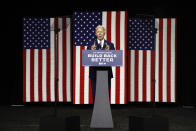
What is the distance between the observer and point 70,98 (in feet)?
20.3

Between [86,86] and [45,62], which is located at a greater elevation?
[45,62]

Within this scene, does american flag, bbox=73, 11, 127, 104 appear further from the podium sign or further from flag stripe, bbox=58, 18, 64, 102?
the podium sign

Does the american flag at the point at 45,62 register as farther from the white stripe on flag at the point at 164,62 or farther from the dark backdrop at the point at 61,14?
the white stripe on flag at the point at 164,62

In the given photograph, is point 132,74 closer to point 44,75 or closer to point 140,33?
point 140,33

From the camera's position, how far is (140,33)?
238 inches

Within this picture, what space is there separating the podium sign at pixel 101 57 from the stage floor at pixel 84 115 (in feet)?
2.98

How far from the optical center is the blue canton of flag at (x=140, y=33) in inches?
238

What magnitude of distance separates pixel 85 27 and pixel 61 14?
754mm

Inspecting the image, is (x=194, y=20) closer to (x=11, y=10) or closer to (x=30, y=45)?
(x=30, y=45)

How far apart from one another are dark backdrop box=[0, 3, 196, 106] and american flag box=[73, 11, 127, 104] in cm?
26

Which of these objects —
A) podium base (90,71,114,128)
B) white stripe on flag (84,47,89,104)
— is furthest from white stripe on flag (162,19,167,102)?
podium base (90,71,114,128)

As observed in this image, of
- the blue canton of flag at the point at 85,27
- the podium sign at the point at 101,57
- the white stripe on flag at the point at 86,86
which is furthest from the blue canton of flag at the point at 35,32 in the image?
the podium sign at the point at 101,57

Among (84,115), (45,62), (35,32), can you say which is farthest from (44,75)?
(84,115)

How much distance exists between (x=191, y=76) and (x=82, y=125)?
121 inches
